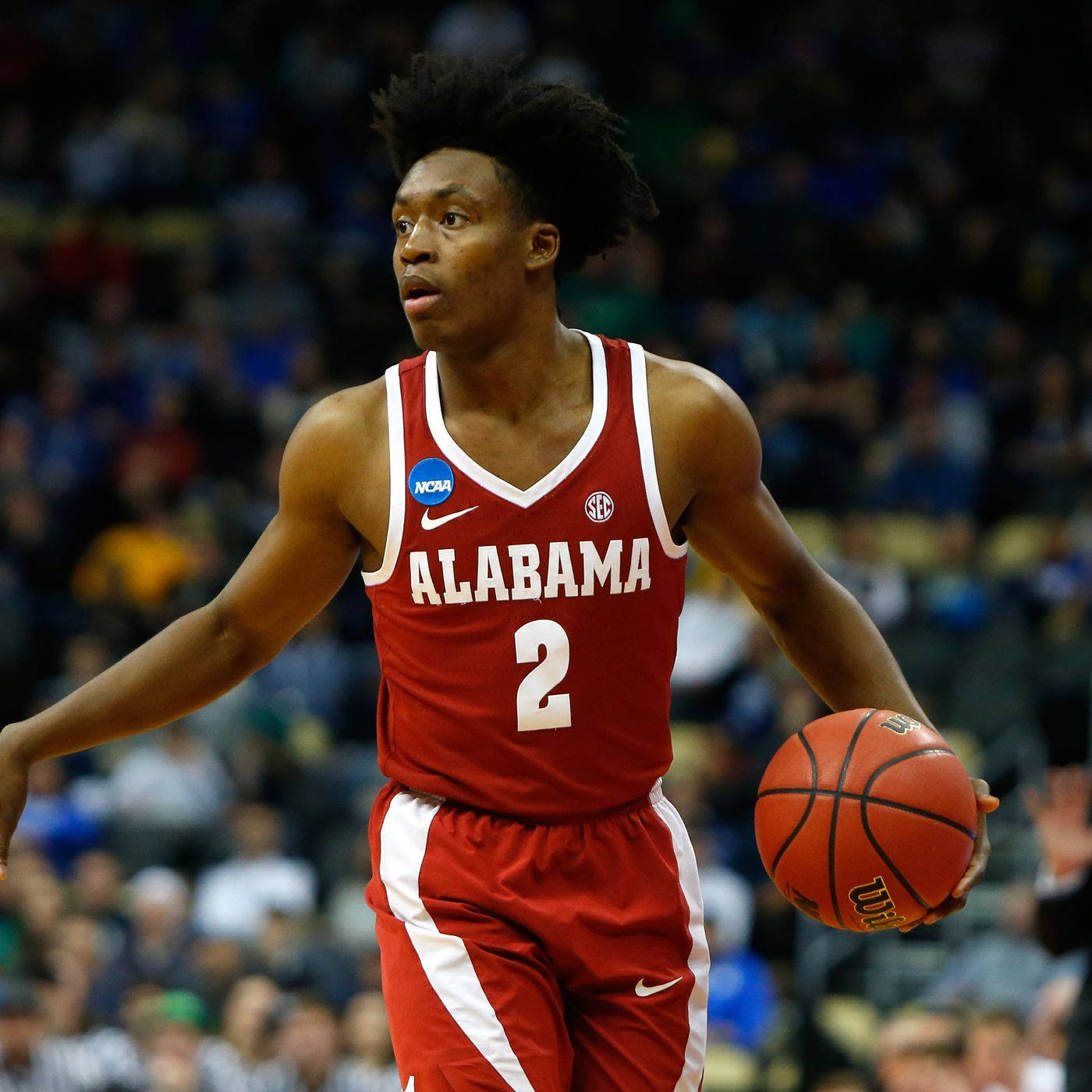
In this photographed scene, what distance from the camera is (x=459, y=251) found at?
3.52 m

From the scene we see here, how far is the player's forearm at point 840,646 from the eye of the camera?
387cm

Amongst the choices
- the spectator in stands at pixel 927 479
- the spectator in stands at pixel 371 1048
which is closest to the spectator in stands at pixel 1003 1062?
the spectator in stands at pixel 371 1048

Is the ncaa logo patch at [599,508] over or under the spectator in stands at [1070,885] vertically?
over

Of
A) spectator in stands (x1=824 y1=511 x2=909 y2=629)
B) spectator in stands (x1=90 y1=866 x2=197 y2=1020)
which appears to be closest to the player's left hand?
spectator in stands (x1=90 y1=866 x2=197 y2=1020)

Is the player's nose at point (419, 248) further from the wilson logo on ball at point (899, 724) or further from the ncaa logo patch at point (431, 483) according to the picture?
the wilson logo on ball at point (899, 724)

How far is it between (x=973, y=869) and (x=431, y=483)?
4.33 ft

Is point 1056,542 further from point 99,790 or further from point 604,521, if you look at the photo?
point 604,521

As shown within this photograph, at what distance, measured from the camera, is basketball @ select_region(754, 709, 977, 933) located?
11.6ft

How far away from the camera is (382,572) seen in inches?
142

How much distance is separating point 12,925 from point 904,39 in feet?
31.2

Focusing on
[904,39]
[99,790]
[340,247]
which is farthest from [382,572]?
[904,39]

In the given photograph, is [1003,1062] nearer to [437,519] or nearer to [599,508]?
[599,508]

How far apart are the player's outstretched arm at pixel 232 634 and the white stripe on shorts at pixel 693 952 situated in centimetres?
84

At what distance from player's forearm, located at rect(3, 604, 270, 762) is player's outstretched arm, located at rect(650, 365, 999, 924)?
100cm
